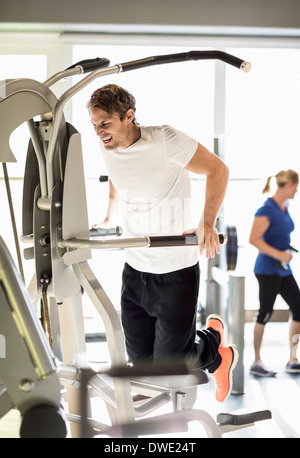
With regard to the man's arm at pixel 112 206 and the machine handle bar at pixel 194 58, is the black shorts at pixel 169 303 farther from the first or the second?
the machine handle bar at pixel 194 58

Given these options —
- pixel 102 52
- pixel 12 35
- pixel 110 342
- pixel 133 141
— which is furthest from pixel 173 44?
pixel 110 342

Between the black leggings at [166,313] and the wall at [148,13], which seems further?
the wall at [148,13]

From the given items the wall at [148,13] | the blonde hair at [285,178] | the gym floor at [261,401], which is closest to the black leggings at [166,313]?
the gym floor at [261,401]

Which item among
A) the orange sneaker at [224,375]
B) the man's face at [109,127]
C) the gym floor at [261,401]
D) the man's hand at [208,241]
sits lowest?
the gym floor at [261,401]

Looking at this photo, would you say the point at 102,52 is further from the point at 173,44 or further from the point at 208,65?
the point at 208,65

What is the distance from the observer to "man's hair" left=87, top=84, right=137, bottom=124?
224cm

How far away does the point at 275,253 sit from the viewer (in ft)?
11.8

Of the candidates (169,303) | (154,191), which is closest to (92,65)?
(154,191)

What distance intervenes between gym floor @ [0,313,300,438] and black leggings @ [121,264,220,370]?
1.22ft

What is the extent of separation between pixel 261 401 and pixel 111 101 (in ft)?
6.42

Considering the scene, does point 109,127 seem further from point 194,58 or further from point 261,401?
point 261,401

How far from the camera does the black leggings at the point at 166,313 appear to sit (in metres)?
2.32

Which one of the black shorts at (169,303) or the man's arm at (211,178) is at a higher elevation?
the man's arm at (211,178)
